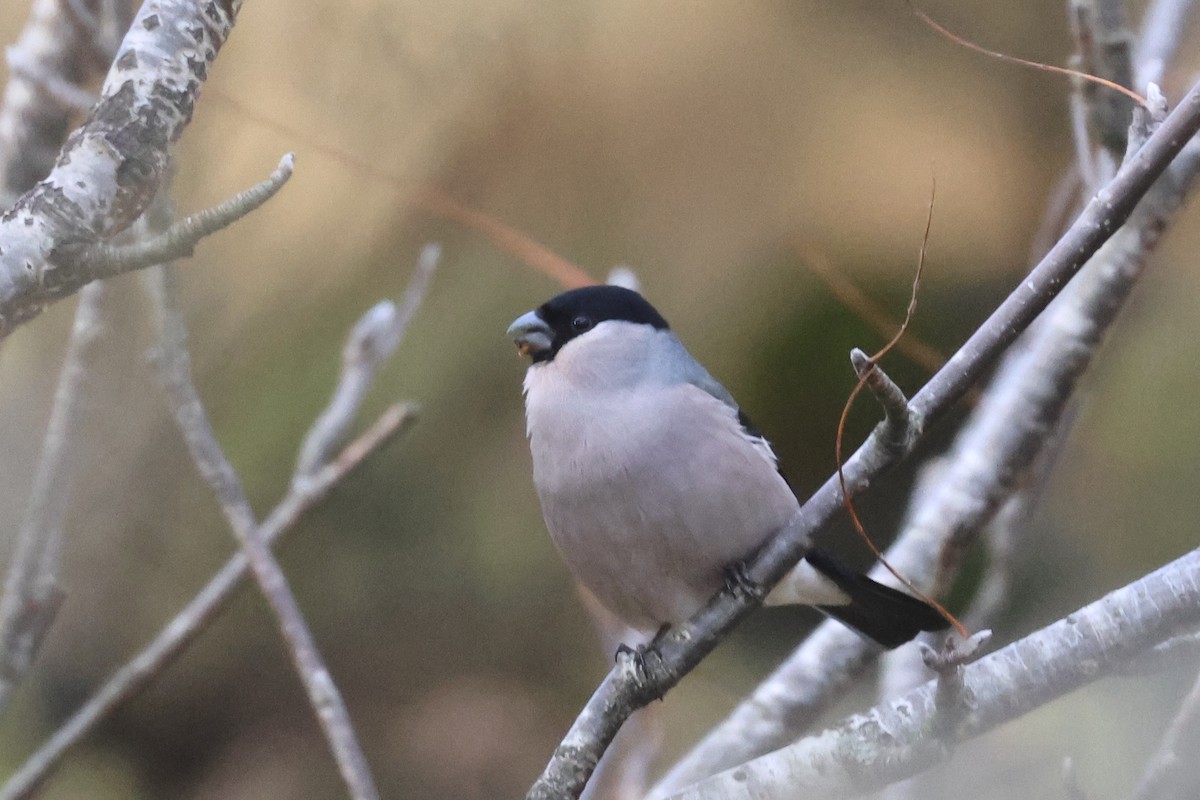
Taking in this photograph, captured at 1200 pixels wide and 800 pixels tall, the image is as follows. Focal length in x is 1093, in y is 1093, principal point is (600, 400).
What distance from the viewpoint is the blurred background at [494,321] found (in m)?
1.82

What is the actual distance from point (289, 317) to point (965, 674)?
137 cm

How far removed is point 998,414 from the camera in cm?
144

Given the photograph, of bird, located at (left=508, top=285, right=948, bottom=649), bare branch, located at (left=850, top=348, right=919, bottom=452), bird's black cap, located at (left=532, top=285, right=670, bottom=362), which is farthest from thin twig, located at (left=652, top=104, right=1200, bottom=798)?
bare branch, located at (left=850, top=348, right=919, bottom=452)

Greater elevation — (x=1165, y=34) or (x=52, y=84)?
(x=52, y=84)

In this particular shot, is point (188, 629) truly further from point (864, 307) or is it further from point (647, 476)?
point (864, 307)

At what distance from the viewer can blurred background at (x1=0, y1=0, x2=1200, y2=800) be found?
182 cm

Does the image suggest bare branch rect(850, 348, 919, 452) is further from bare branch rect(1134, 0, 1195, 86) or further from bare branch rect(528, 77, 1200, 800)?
bare branch rect(1134, 0, 1195, 86)

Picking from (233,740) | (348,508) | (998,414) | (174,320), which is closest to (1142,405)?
(998,414)

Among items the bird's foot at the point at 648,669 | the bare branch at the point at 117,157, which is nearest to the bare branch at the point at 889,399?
the bird's foot at the point at 648,669

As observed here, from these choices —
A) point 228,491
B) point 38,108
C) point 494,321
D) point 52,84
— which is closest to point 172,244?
point 228,491

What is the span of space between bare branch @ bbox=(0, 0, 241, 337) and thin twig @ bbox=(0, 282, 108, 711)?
1.26 feet

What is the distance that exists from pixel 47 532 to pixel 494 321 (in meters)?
0.95

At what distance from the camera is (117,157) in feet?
2.66

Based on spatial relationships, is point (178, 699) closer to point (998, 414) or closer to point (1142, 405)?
point (998, 414)
